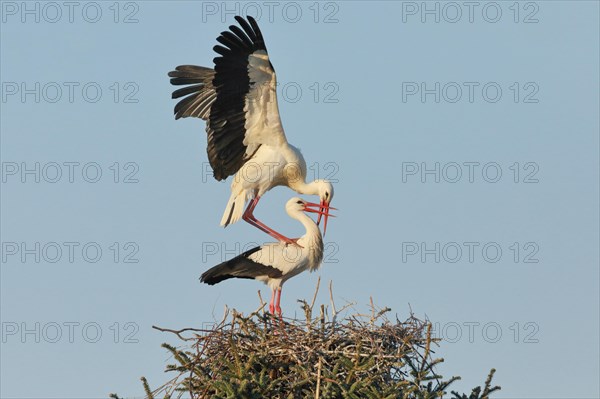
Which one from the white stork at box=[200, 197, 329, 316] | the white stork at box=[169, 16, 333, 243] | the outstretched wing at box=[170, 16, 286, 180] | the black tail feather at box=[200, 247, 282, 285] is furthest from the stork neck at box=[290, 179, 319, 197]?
the black tail feather at box=[200, 247, 282, 285]

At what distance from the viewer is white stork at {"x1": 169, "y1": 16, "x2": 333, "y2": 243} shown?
40.4ft

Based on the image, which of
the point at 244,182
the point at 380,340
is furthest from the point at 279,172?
the point at 380,340

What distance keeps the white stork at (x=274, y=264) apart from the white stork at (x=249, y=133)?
1.71 ft

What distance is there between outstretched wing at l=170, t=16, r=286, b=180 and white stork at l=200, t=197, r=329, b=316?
4.86ft

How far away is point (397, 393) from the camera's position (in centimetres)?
931

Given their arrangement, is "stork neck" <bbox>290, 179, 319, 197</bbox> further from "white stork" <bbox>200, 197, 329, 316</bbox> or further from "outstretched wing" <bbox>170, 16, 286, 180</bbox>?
"white stork" <bbox>200, 197, 329, 316</bbox>

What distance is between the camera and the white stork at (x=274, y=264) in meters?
11.7

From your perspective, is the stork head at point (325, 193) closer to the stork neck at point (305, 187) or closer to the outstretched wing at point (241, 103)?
the stork neck at point (305, 187)

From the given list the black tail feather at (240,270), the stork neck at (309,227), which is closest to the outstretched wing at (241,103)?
the stork neck at (309,227)

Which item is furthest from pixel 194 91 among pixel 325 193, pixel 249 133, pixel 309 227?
pixel 309 227

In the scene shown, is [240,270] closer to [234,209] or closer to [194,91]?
[234,209]

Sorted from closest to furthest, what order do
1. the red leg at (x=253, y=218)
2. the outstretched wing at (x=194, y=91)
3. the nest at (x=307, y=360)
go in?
the nest at (x=307, y=360) < the red leg at (x=253, y=218) < the outstretched wing at (x=194, y=91)

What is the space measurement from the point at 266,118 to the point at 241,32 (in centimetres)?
109

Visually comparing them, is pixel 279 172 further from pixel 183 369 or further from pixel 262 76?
pixel 183 369
